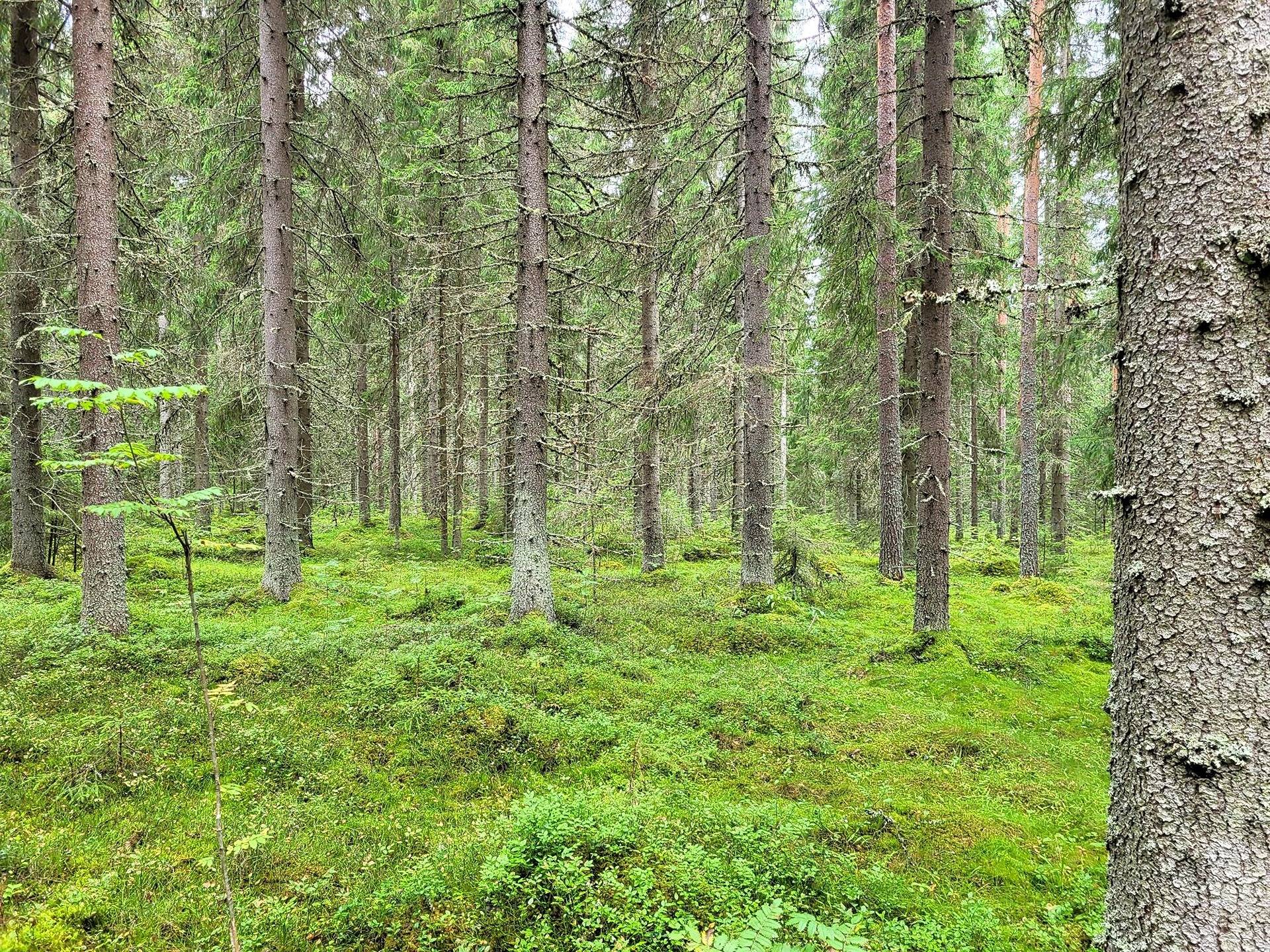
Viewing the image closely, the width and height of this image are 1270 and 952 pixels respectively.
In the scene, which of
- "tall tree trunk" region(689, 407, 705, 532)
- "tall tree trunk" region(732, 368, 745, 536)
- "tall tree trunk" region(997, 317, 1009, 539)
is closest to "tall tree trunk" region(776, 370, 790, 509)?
"tall tree trunk" region(689, 407, 705, 532)

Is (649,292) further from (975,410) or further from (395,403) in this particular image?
(975,410)

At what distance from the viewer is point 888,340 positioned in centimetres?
1182

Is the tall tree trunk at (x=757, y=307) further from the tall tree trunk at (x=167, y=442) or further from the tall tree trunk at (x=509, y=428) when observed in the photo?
the tall tree trunk at (x=167, y=442)

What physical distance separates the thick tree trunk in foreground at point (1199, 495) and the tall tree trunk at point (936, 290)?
5.79 m

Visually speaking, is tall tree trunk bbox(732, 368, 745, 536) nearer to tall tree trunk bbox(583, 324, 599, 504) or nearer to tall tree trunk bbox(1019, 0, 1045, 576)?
tall tree trunk bbox(583, 324, 599, 504)

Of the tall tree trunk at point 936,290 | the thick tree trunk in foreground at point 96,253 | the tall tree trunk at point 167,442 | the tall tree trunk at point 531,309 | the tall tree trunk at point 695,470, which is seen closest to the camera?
the thick tree trunk in foreground at point 96,253

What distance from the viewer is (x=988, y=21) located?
10766 mm

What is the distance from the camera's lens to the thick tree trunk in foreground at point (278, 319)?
32.8ft

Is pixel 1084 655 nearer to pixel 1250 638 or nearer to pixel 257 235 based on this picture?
pixel 1250 638

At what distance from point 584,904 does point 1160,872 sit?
2637 millimetres

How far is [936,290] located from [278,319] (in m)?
9.96

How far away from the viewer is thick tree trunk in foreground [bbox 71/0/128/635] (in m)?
7.28

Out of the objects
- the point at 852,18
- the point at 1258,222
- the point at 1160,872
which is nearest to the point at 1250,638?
the point at 1160,872

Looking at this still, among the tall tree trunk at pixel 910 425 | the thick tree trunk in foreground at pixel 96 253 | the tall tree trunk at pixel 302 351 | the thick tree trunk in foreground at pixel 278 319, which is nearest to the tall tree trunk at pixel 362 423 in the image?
the tall tree trunk at pixel 302 351
